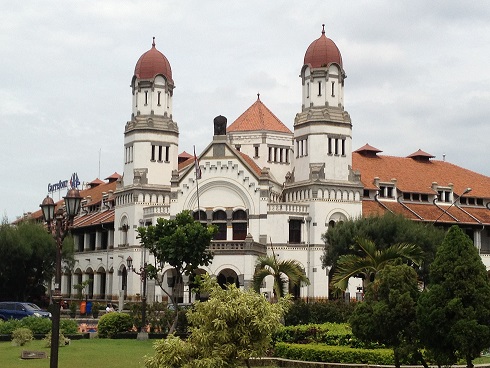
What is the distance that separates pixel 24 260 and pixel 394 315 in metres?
56.5

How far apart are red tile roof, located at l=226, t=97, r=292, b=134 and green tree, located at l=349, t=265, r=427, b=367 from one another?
6256cm

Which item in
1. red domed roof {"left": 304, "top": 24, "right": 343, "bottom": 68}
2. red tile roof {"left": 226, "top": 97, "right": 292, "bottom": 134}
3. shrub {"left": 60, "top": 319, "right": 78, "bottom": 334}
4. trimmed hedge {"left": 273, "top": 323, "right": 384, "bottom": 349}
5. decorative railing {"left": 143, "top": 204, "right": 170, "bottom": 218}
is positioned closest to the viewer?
trimmed hedge {"left": 273, "top": 323, "right": 384, "bottom": 349}

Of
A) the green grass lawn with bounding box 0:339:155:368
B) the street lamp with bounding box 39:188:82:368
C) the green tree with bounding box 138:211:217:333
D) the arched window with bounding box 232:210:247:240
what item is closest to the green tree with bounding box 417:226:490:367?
the street lamp with bounding box 39:188:82:368

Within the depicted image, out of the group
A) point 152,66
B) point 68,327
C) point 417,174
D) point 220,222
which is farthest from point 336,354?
point 417,174

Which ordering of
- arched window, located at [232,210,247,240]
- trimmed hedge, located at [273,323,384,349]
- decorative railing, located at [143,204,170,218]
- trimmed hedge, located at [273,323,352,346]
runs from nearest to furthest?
1. trimmed hedge, located at [273,323,384,349]
2. trimmed hedge, located at [273,323,352,346]
3. arched window, located at [232,210,247,240]
4. decorative railing, located at [143,204,170,218]

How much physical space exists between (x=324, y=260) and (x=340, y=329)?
37.2 meters

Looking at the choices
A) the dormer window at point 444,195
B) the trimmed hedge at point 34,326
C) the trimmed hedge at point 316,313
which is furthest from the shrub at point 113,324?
the dormer window at point 444,195

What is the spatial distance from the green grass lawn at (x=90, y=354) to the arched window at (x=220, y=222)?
32534 mm

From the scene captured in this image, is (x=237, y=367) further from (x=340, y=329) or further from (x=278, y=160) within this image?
(x=278, y=160)

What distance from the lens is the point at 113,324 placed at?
160ft

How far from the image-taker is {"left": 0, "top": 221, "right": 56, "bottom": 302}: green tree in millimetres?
77688

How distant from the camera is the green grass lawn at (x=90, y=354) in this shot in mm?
33625

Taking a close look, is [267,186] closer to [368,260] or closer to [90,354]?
[368,260]

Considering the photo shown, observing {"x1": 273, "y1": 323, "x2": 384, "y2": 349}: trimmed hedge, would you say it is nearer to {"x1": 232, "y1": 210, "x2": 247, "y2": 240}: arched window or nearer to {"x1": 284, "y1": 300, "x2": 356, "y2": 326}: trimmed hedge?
{"x1": 284, "y1": 300, "x2": 356, "y2": 326}: trimmed hedge
